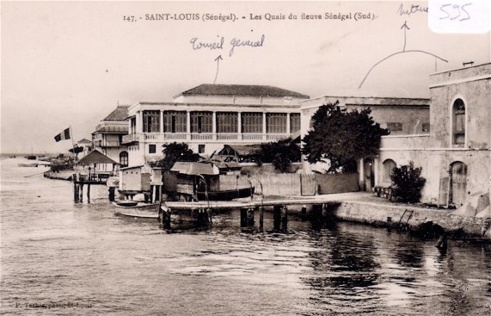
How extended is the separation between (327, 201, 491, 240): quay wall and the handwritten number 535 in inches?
376

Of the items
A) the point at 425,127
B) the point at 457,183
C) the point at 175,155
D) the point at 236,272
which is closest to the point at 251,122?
the point at 175,155

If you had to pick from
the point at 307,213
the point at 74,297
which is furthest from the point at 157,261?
the point at 307,213

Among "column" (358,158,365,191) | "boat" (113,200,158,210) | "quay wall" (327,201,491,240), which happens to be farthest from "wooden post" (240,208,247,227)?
"column" (358,158,365,191)

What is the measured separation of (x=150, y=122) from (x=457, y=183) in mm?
31594

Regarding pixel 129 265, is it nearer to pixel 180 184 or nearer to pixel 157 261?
pixel 157 261

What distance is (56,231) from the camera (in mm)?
29109

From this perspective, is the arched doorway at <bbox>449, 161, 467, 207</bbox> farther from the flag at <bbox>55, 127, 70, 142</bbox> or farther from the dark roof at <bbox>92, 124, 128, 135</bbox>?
the dark roof at <bbox>92, 124, 128, 135</bbox>

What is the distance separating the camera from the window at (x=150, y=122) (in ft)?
179

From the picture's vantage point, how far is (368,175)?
37.9 metres

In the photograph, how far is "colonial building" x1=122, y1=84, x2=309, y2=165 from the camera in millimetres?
54562

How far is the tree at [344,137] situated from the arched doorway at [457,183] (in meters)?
7.66

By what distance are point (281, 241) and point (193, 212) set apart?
772 centimetres

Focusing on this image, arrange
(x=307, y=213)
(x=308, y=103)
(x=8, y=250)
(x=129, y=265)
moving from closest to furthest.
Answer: (x=129, y=265)
(x=8, y=250)
(x=307, y=213)
(x=308, y=103)

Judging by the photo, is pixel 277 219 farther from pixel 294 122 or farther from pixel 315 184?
pixel 294 122
